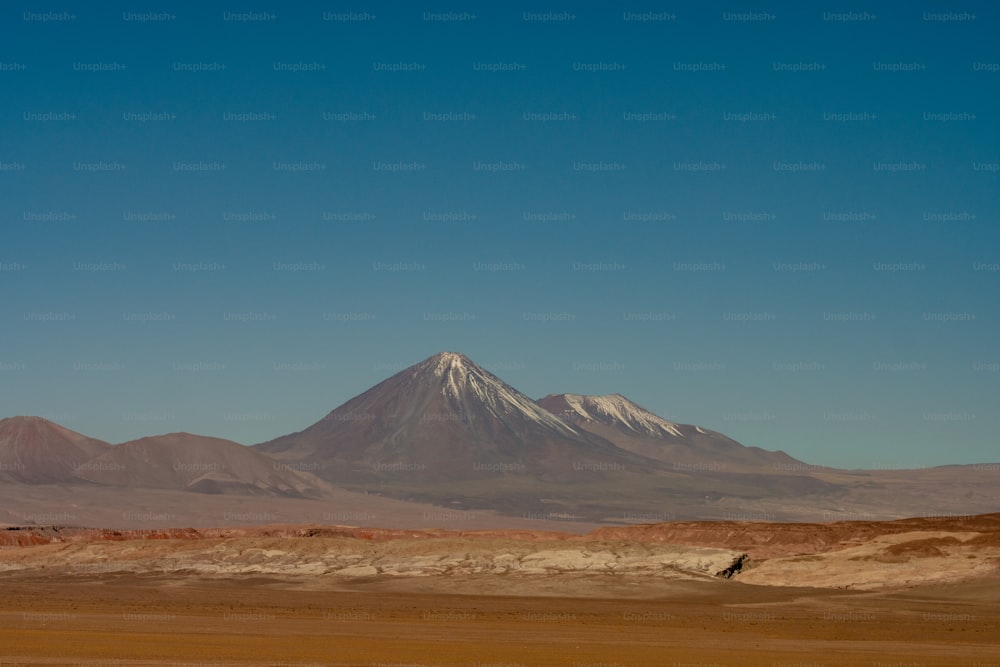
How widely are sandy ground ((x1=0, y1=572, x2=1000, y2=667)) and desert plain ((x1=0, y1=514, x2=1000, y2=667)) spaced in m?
0.15

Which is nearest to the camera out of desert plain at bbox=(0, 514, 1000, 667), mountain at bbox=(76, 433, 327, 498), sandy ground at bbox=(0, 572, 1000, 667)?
sandy ground at bbox=(0, 572, 1000, 667)

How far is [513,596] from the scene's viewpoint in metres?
52.9

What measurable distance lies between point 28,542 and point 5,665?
56.2 metres

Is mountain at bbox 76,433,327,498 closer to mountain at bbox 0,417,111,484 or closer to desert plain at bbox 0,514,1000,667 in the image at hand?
mountain at bbox 0,417,111,484

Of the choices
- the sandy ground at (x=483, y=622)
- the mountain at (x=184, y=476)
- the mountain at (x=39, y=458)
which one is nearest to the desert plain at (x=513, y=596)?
the sandy ground at (x=483, y=622)

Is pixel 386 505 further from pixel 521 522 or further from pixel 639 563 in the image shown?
pixel 639 563

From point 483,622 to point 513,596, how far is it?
11.9m

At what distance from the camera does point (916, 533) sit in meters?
59.3

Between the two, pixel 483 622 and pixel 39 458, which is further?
pixel 39 458

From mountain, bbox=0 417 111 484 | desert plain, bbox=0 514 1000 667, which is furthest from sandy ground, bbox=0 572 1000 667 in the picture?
mountain, bbox=0 417 111 484

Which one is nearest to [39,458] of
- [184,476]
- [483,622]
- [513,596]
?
[184,476]

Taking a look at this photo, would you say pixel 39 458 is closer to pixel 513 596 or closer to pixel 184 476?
pixel 184 476

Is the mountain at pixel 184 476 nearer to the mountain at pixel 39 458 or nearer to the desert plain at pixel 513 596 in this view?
the mountain at pixel 39 458

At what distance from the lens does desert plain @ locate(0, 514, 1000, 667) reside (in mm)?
32250
